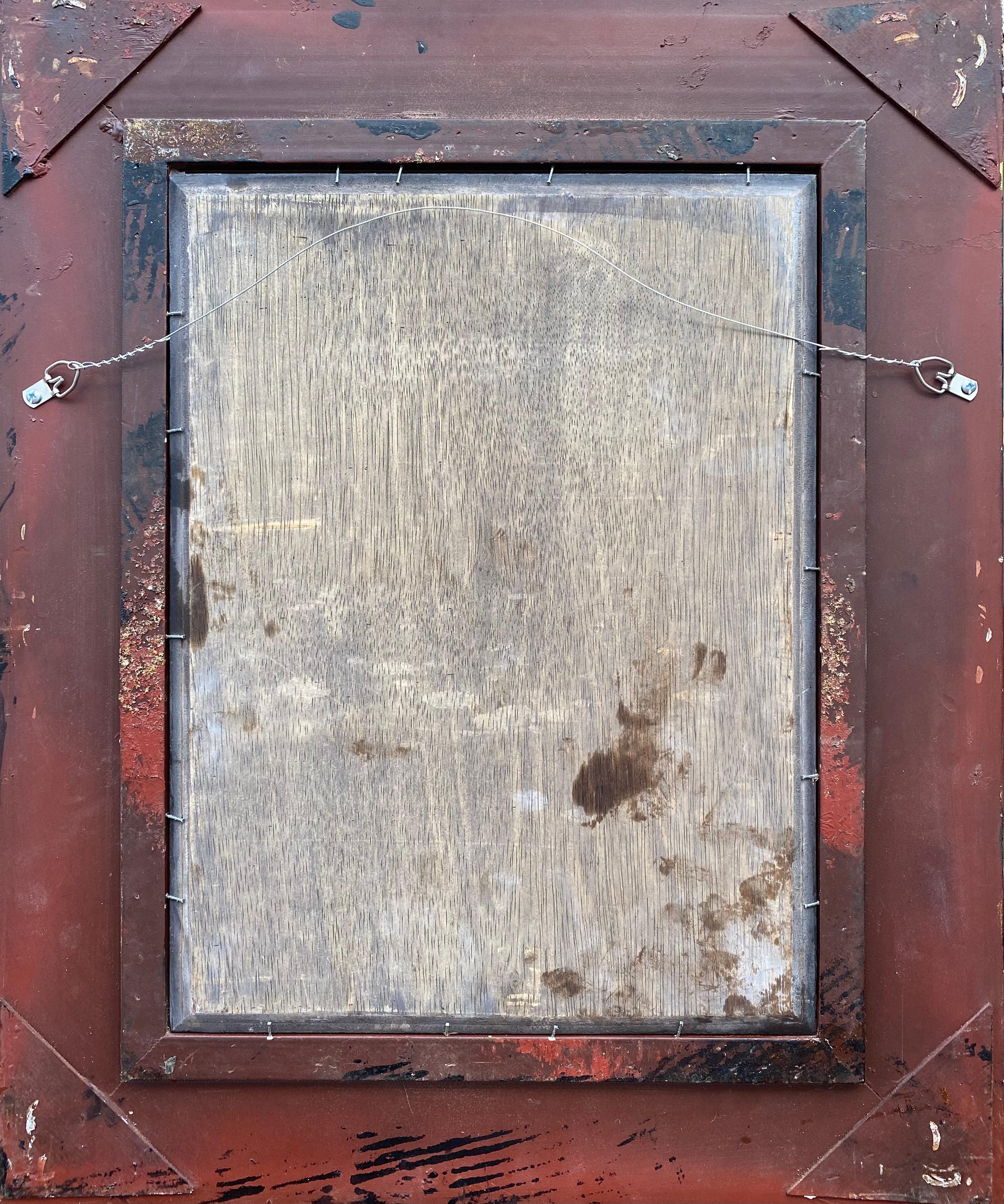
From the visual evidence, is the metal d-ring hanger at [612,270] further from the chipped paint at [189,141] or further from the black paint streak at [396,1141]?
the black paint streak at [396,1141]

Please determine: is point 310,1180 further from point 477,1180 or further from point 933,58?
point 933,58

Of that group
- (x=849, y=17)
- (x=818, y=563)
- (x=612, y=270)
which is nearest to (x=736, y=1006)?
(x=818, y=563)

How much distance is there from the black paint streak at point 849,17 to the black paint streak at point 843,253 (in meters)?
0.28

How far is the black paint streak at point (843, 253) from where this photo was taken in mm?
1219

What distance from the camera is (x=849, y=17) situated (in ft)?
4.05

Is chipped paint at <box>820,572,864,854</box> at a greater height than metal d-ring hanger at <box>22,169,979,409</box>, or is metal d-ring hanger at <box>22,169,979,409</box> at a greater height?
metal d-ring hanger at <box>22,169,979,409</box>

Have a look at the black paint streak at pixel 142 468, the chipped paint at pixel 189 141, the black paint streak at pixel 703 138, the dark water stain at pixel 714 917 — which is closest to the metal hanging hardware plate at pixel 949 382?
the black paint streak at pixel 703 138

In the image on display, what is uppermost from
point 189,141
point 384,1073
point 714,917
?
point 189,141

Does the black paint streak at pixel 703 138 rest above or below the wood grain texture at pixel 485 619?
above

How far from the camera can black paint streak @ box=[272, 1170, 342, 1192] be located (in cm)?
126

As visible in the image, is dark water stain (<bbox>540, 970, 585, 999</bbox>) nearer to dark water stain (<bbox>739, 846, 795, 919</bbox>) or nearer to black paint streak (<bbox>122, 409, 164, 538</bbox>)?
dark water stain (<bbox>739, 846, 795, 919</bbox>)

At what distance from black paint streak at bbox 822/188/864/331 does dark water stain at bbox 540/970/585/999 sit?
3.98 feet

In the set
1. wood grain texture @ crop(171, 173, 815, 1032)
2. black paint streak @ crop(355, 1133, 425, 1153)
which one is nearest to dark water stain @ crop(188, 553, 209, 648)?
wood grain texture @ crop(171, 173, 815, 1032)

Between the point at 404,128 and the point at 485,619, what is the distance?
85 cm
